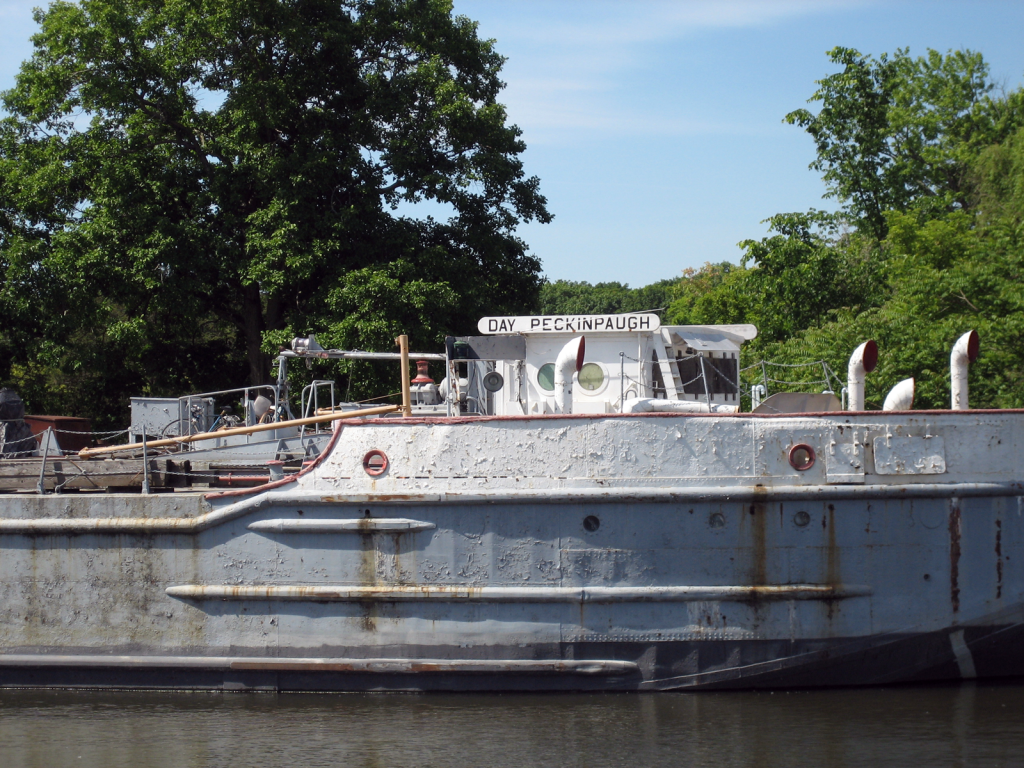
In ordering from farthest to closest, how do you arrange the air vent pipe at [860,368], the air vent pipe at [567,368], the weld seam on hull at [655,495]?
1. the air vent pipe at [567,368]
2. the air vent pipe at [860,368]
3. the weld seam on hull at [655,495]

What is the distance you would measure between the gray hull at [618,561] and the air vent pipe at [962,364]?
1.68 ft

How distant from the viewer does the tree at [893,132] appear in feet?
104

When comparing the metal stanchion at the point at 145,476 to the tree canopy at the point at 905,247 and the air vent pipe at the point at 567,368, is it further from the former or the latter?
the tree canopy at the point at 905,247

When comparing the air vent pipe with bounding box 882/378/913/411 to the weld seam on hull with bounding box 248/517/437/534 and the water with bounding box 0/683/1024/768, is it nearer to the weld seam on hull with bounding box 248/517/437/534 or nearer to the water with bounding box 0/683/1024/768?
the water with bounding box 0/683/1024/768

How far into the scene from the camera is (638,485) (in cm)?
890

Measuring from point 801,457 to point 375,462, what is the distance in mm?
3882

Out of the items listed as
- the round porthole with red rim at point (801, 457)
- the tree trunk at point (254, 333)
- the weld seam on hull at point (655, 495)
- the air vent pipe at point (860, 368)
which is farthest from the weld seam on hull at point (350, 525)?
the tree trunk at point (254, 333)

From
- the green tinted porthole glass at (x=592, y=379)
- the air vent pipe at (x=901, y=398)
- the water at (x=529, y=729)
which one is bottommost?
the water at (x=529, y=729)

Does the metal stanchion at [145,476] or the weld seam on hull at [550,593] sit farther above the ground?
the metal stanchion at [145,476]

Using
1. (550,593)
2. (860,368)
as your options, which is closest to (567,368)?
(550,593)

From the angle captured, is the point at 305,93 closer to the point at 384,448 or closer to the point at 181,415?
the point at 181,415

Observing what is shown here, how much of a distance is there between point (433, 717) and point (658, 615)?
2179 mm

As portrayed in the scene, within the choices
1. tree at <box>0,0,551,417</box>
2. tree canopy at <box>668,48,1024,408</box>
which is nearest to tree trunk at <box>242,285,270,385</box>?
tree at <box>0,0,551,417</box>

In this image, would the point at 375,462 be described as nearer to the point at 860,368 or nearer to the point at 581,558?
the point at 581,558
